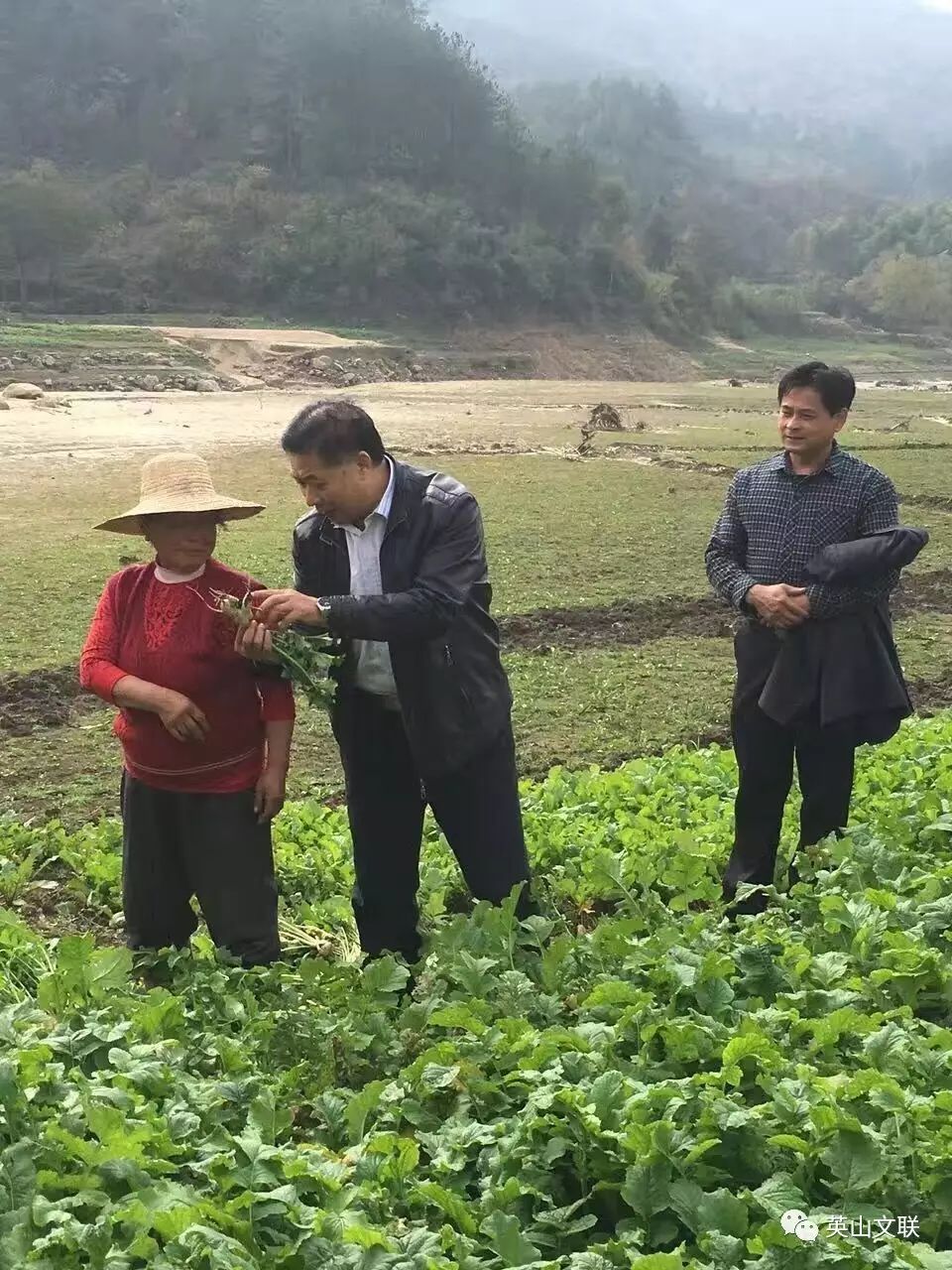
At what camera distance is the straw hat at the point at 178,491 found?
3.66 m

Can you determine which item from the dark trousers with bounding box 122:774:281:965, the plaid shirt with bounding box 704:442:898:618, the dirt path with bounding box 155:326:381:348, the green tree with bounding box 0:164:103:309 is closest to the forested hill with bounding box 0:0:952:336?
the green tree with bounding box 0:164:103:309

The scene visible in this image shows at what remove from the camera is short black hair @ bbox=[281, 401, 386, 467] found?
3.45 meters

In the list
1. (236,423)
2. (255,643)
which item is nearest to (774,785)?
(255,643)

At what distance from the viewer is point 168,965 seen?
12.1 ft

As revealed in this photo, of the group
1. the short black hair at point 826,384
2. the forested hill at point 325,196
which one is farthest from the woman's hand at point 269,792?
the forested hill at point 325,196

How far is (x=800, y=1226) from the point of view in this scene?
204cm

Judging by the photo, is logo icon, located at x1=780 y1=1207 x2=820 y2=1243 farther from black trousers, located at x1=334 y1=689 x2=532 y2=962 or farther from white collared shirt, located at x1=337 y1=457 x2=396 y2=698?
white collared shirt, located at x1=337 y1=457 x2=396 y2=698

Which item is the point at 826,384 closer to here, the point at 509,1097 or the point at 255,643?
the point at 255,643

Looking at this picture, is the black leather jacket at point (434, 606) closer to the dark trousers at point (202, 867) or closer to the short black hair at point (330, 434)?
the short black hair at point (330, 434)

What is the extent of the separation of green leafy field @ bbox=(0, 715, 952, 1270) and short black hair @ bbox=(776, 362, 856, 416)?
1402 millimetres

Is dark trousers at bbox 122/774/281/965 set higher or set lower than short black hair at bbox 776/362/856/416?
lower

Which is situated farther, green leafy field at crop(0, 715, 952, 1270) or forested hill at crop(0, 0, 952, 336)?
forested hill at crop(0, 0, 952, 336)

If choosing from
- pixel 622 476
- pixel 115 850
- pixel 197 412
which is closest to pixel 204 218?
pixel 197 412

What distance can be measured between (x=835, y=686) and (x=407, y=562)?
1.50 meters
